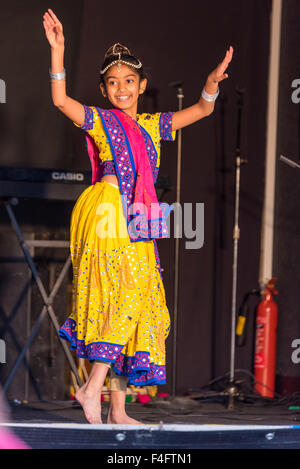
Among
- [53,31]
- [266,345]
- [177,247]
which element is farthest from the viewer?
[266,345]

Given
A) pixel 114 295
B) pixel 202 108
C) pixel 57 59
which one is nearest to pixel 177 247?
pixel 202 108

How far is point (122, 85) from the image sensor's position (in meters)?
2.71

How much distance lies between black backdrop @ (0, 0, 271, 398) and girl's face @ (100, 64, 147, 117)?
1.36 metres

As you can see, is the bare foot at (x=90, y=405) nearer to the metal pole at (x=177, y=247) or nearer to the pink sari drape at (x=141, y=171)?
the pink sari drape at (x=141, y=171)

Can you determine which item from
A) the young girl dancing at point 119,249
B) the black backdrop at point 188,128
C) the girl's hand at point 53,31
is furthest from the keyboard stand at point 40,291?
the girl's hand at point 53,31

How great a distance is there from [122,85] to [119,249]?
60 cm

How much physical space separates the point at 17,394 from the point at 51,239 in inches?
32.8

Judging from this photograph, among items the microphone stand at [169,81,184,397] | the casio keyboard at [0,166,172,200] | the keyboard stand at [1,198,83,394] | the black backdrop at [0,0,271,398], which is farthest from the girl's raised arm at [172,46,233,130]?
the black backdrop at [0,0,271,398]

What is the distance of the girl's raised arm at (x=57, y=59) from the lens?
245 cm

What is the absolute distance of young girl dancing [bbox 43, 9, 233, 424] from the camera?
2592 millimetres

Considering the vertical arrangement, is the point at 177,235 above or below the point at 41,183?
below

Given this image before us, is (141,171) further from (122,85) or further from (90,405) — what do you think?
(90,405)

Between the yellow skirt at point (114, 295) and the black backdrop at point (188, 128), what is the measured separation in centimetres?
131

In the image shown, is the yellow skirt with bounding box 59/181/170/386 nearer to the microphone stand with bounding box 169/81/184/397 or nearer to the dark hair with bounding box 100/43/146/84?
the dark hair with bounding box 100/43/146/84
